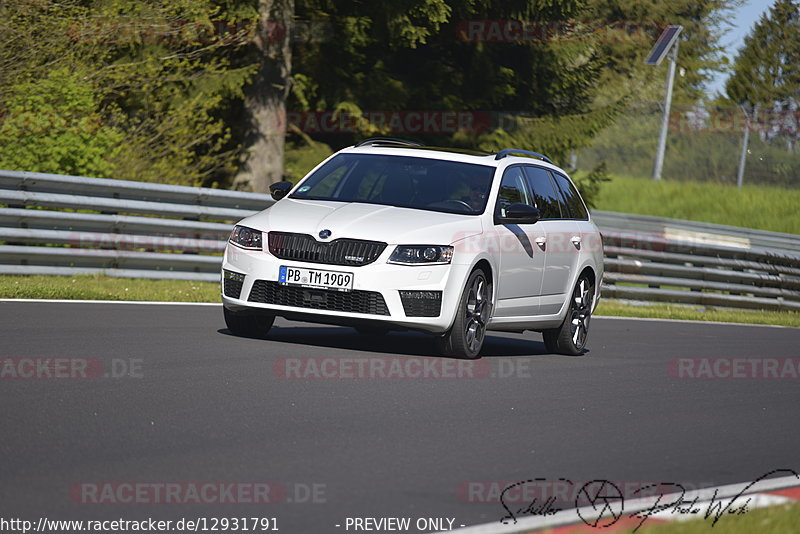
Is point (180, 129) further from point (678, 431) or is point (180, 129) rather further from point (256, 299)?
point (678, 431)

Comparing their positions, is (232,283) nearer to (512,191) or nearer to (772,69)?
(512,191)

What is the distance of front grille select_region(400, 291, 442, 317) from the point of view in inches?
407

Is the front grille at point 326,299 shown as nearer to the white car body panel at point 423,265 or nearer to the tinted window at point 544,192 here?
the white car body panel at point 423,265

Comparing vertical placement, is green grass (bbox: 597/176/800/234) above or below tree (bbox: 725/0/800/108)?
below

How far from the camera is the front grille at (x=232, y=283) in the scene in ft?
35.2

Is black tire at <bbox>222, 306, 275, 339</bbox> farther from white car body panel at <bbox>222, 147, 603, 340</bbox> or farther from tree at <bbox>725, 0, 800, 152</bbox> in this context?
tree at <bbox>725, 0, 800, 152</bbox>

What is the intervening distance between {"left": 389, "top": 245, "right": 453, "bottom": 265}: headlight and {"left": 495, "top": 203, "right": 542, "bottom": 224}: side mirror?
969 millimetres

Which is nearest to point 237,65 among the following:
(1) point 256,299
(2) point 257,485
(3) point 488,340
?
(3) point 488,340

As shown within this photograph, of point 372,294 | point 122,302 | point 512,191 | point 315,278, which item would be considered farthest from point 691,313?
point 315,278

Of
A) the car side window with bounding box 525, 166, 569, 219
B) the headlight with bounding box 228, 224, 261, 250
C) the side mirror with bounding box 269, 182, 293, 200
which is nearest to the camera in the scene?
the headlight with bounding box 228, 224, 261, 250

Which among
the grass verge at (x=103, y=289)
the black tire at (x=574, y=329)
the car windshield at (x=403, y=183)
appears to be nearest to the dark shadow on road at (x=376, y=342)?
the black tire at (x=574, y=329)

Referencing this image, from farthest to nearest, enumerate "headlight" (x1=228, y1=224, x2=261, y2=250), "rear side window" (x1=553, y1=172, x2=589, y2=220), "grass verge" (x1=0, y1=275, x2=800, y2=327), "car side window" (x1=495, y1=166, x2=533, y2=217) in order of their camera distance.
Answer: "grass verge" (x1=0, y1=275, x2=800, y2=327) → "rear side window" (x1=553, y1=172, x2=589, y2=220) → "car side window" (x1=495, y1=166, x2=533, y2=217) → "headlight" (x1=228, y1=224, x2=261, y2=250)
